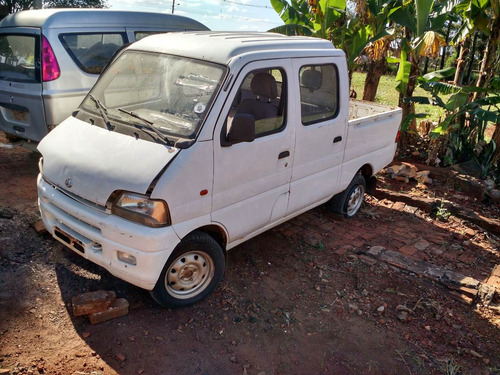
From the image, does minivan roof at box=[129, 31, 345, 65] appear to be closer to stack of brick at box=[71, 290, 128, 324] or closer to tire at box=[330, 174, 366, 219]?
tire at box=[330, 174, 366, 219]

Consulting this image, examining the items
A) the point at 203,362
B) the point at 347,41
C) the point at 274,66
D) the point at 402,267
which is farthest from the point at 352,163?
the point at 347,41

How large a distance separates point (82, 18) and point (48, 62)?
89 cm

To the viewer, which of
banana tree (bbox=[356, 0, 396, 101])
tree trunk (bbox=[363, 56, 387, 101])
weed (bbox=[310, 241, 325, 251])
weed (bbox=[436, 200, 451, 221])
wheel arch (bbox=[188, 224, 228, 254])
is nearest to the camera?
wheel arch (bbox=[188, 224, 228, 254])

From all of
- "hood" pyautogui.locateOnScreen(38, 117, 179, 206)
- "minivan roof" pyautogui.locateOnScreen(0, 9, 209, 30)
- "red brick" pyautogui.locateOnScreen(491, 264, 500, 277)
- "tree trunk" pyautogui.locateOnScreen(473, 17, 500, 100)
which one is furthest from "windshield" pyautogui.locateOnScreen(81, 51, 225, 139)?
"tree trunk" pyautogui.locateOnScreen(473, 17, 500, 100)

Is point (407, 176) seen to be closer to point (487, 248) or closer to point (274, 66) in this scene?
point (487, 248)

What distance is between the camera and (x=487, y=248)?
582 cm

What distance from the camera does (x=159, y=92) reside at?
3938mm

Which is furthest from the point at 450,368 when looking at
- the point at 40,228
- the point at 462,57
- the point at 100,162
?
the point at 462,57

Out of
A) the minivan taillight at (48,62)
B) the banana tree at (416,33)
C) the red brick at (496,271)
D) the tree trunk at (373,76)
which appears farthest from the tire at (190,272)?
the tree trunk at (373,76)

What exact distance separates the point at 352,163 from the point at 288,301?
2.12m

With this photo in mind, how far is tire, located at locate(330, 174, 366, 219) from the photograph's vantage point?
5.89 m

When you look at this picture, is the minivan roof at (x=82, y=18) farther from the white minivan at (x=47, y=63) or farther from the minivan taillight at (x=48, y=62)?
the minivan taillight at (x=48, y=62)

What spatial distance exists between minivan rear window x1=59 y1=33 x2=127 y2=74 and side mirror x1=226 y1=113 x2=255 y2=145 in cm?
357

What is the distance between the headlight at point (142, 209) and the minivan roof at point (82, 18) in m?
3.82
